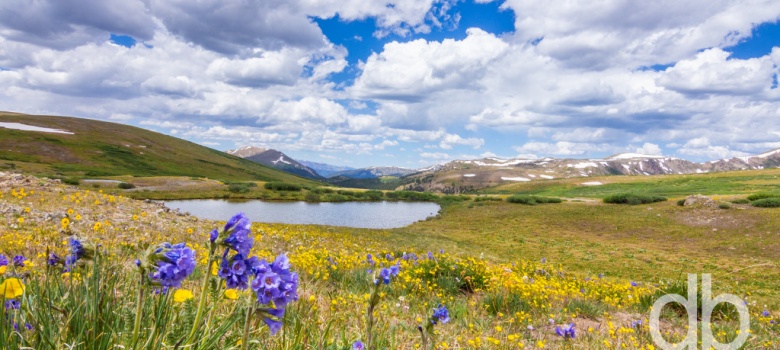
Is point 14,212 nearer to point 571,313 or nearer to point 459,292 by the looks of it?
point 459,292

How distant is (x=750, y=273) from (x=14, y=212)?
36.8 m

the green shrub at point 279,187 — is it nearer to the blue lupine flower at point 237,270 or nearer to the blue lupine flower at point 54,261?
the blue lupine flower at point 54,261

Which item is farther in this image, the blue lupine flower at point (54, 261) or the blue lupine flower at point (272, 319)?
the blue lupine flower at point (54, 261)

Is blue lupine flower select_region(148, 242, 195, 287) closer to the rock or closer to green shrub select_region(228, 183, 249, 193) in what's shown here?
the rock

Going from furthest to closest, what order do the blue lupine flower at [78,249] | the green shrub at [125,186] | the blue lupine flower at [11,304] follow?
the green shrub at [125,186] < the blue lupine flower at [11,304] < the blue lupine flower at [78,249]

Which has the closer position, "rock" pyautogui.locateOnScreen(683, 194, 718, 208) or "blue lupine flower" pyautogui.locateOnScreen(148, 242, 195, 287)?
"blue lupine flower" pyautogui.locateOnScreen(148, 242, 195, 287)

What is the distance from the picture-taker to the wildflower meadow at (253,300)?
6.34 feet

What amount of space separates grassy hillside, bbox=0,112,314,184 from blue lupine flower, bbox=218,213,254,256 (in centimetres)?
12726

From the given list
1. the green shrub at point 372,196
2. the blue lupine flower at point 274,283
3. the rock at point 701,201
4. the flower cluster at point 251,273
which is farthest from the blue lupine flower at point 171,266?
the green shrub at point 372,196

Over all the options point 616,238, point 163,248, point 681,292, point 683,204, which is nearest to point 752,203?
point 683,204

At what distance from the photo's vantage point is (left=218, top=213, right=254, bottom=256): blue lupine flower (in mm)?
1786

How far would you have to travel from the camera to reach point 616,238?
138 feet

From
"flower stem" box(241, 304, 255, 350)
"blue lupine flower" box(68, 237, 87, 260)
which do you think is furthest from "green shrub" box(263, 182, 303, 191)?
"flower stem" box(241, 304, 255, 350)

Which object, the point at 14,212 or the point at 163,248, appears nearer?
the point at 163,248
